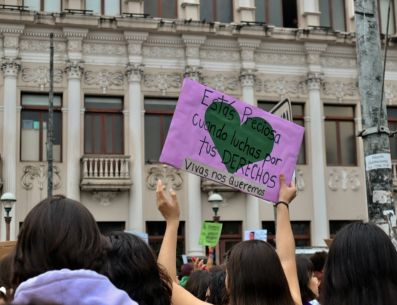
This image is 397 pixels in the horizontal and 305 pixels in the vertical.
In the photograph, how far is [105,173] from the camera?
854 inches

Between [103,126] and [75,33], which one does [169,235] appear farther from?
[75,33]

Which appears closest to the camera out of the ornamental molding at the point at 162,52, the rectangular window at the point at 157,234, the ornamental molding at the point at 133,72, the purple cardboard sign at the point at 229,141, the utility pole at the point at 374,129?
the purple cardboard sign at the point at 229,141

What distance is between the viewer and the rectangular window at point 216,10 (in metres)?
24.4

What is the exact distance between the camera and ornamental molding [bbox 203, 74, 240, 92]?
23.8m

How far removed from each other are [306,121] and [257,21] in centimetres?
418

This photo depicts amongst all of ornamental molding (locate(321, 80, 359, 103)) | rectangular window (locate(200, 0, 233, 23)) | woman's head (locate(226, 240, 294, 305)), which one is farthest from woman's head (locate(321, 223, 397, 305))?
ornamental molding (locate(321, 80, 359, 103))

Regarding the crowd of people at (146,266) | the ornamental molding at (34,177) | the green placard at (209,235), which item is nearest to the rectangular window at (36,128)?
the ornamental molding at (34,177)

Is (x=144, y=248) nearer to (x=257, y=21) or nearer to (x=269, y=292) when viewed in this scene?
(x=269, y=292)

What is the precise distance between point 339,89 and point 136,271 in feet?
75.2

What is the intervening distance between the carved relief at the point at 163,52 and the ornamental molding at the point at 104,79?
1.26 m

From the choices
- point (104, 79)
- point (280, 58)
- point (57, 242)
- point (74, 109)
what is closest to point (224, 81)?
point (280, 58)

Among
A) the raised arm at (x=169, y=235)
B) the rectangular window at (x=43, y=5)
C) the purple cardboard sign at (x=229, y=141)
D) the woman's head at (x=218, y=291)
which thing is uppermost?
the rectangular window at (x=43, y=5)

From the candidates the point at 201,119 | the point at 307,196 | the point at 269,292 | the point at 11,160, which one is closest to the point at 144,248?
the point at 269,292

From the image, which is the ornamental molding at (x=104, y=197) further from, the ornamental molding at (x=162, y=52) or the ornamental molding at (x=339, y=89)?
the ornamental molding at (x=339, y=89)
